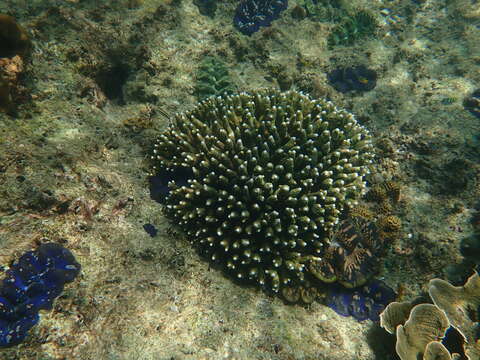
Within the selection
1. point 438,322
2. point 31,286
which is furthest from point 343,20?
point 31,286

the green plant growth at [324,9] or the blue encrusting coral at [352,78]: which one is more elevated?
the green plant growth at [324,9]

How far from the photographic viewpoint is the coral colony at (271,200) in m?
4.46

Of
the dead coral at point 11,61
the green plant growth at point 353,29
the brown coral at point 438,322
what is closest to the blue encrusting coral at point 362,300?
the brown coral at point 438,322

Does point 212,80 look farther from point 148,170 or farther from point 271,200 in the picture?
point 271,200

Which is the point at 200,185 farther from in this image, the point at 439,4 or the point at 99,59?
the point at 439,4

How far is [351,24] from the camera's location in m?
10.9

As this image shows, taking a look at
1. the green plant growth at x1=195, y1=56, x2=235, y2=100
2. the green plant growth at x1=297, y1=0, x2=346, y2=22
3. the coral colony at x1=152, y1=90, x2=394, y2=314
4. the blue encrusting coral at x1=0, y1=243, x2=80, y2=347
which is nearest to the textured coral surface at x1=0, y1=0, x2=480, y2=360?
the blue encrusting coral at x1=0, y1=243, x2=80, y2=347

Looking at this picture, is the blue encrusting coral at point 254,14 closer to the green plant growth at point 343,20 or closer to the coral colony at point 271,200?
the green plant growth at point 343,20

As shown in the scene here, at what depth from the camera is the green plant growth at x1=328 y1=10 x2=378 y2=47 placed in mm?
10602

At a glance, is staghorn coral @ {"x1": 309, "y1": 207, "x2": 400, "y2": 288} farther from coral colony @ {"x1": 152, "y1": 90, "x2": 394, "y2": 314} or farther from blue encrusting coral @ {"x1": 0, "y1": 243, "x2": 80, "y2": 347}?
blue encrusting coral @ {"x1": 0, "y1": 243, "x2": 80, "y2": 347}

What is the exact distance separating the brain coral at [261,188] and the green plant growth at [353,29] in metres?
7.04

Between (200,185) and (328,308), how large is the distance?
311 centimetres

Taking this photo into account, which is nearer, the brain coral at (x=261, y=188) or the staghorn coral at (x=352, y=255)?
the brain coral at (x=261, y=188)

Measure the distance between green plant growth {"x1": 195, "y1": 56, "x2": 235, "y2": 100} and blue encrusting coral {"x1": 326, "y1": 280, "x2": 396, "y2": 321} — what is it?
5805mm
